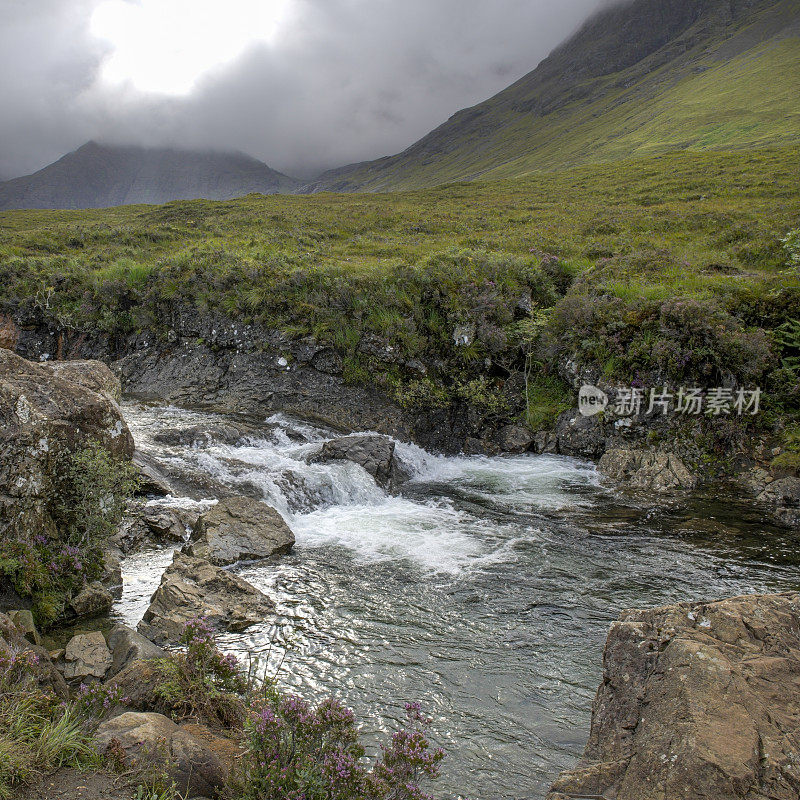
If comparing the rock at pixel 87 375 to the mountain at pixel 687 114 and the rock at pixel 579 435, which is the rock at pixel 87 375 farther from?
the mountain at pixel 687 114

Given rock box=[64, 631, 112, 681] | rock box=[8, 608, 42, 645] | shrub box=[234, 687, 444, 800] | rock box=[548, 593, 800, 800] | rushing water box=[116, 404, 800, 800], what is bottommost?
rushing water box=[116, 404, 800, 800]

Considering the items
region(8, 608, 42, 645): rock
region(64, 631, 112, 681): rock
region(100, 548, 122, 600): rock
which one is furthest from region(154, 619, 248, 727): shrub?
region(100, 548, 122, 600): rock

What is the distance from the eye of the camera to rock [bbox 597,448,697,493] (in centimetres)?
1499

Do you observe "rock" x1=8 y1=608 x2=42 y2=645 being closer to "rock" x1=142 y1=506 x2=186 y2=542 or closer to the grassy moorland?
"rock" x1=142 y1=506 x2=186 y2=542

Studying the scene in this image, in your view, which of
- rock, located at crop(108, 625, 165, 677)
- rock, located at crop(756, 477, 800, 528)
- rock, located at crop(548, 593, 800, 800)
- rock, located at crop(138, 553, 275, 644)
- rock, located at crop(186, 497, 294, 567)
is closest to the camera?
rock, located at crop(548, 593, 800, 800)

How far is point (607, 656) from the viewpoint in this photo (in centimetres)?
453

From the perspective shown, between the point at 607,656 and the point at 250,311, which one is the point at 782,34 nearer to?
the point at 250,311

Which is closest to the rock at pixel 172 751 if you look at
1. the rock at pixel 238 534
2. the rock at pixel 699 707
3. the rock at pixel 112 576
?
the rock at pixel 699 707

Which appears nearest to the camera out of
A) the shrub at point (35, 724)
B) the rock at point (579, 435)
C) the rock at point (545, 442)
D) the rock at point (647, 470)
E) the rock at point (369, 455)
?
the shrub at point (35, 724)

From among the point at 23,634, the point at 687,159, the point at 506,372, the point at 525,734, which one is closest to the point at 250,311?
the point at 506,372

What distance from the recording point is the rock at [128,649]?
253 inches

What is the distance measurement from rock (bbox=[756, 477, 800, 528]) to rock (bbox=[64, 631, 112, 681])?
13.8m

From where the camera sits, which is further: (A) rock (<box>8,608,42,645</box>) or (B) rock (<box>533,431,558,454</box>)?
(B) rock (<box>533,431,558,454</box>)

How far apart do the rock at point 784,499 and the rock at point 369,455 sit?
9755 mm
